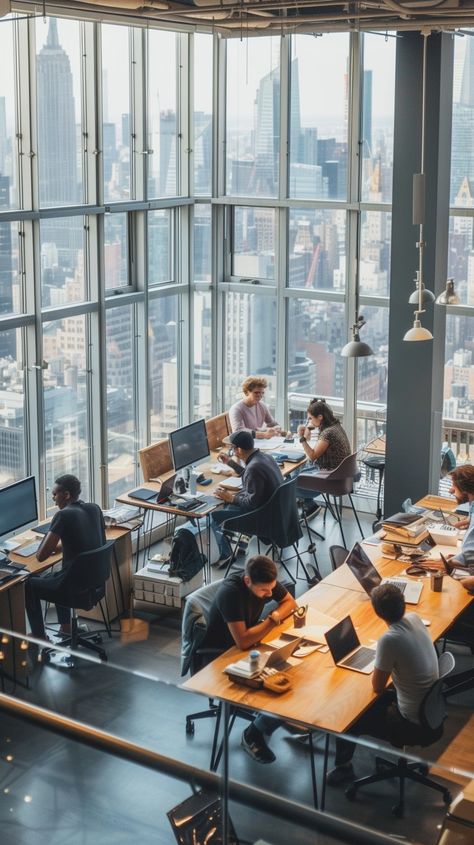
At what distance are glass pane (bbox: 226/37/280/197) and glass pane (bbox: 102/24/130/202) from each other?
1.43m

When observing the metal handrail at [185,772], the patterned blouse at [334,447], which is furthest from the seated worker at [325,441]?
the metal handrail at [185,772]

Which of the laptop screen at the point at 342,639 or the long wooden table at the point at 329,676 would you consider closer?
the long wooden table at the point at 329,676

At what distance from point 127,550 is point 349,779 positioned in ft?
13.4

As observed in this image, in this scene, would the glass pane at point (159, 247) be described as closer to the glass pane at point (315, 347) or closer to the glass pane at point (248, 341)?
the glass pane at point (248, 341)

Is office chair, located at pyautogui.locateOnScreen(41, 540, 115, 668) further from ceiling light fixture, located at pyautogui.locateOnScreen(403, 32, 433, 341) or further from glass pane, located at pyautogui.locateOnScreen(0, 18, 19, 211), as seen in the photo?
ceiling light fixture, located at pyautogui.locateOnScreen(403, 32, 433, 341)

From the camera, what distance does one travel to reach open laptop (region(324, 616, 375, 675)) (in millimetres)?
5801

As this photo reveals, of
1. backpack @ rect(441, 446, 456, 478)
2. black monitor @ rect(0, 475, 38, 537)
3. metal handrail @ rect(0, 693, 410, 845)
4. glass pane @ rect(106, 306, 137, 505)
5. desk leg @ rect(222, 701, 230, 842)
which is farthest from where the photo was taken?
glass pane @ rect(106, 306, 137, 505)

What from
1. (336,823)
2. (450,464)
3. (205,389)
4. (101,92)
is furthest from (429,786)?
(205,389)

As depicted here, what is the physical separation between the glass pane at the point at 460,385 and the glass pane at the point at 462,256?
0.26 m

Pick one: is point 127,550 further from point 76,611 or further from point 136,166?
point 136,166

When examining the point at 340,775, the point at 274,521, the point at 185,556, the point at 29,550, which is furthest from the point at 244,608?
the point at 274,521

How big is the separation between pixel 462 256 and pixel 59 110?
388 cm

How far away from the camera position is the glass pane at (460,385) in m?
10.3

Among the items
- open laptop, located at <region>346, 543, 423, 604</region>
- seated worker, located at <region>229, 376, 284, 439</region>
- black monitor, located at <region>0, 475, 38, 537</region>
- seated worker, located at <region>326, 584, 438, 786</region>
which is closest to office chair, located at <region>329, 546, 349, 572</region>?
open laptop, located at <region>346, 543, 423, 604</region>
